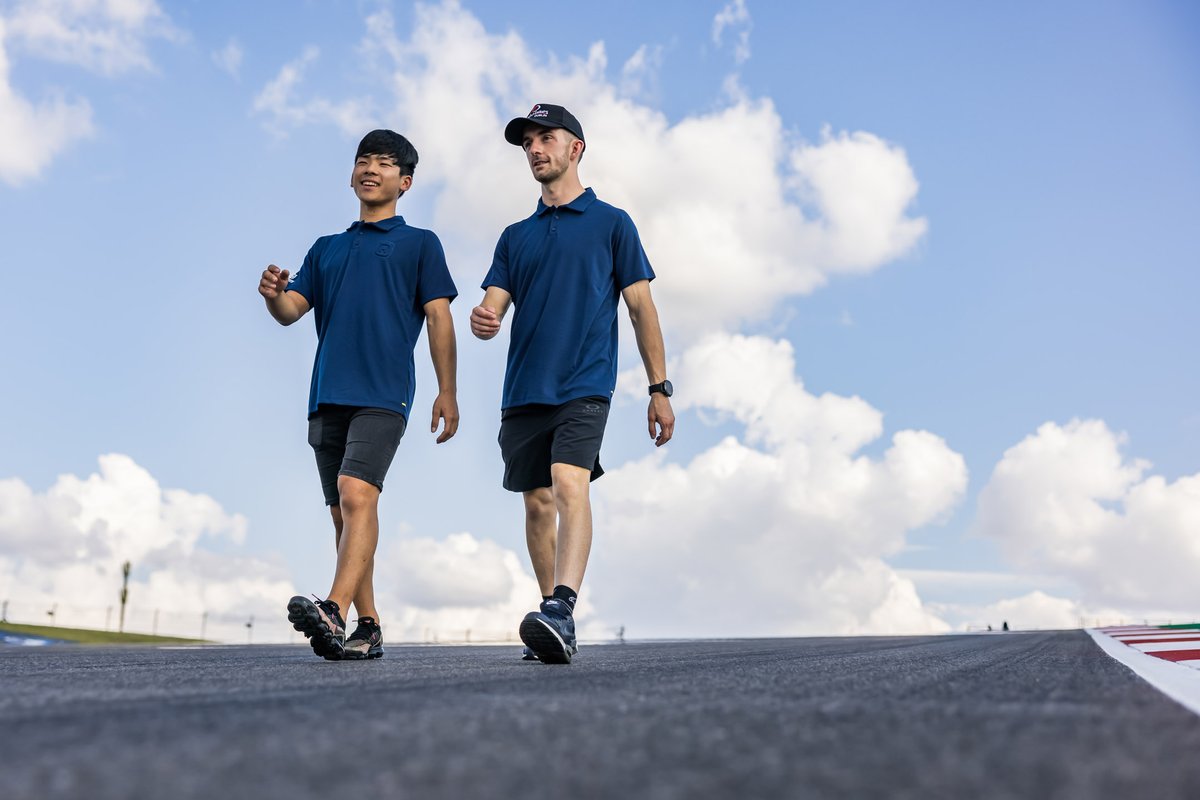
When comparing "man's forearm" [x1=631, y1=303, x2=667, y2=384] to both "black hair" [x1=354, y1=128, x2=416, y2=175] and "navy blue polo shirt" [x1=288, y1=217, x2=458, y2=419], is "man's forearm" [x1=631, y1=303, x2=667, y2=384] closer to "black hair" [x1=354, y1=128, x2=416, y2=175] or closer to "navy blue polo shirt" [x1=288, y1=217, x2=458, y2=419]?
"navy blue polo shirt" [x1=288, y1=217, x2=458, y2=419]

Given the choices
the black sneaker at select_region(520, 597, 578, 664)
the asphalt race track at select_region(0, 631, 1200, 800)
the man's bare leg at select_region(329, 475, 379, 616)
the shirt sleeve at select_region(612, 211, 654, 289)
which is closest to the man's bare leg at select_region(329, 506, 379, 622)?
the man's bare leg at select_region(329, 475, 379, 616)

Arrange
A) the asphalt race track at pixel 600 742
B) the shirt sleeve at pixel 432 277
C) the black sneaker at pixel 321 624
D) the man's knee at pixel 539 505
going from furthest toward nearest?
the shirt sleeve at pixel 432 277 < the man's knee at pixel 539 505 < the black sneaker at pixel 321 624 < the asphalt race track at pixel 600 742

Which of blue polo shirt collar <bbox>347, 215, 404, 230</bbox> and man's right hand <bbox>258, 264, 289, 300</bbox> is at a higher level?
blue polo shirt collar <bbox>347, 215, 404, 230</bbox>

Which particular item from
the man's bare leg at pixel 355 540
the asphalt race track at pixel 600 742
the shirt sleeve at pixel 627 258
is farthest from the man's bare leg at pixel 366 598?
the asphalt race track at pixel 600 742

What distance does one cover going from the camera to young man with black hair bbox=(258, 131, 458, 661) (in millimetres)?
4695

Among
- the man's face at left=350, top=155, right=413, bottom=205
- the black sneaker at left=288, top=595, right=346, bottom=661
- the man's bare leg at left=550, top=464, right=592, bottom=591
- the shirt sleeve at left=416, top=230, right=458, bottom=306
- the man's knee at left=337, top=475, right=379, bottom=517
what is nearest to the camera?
the black sneaker at left=288, top=595, right=346, bottom=661

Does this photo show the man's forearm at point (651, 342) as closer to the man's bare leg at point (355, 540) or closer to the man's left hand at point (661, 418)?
the man's left hand at point (661, 418)

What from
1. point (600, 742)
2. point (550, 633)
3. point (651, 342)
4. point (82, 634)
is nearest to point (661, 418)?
point (651, 342)

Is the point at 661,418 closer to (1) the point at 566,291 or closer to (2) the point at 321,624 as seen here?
(1) the point at 566,291

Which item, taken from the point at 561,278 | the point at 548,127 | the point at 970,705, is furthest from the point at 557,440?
the point at 970,705

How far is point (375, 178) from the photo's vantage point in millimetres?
5277

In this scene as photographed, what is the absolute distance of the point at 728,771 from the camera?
1.21 metres

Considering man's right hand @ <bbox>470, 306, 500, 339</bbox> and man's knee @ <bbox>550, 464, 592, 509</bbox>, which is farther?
man's right hand @ <bbox>470, 306, 500, 339</bbox>

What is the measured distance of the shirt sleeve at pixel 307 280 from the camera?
532 cm
